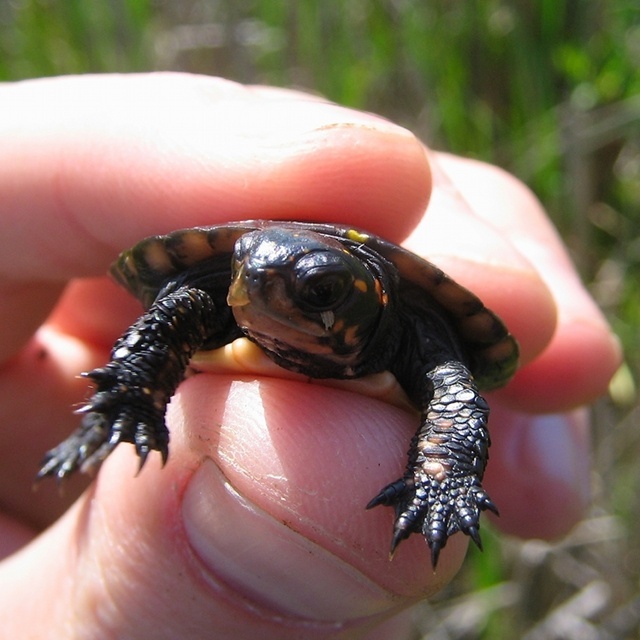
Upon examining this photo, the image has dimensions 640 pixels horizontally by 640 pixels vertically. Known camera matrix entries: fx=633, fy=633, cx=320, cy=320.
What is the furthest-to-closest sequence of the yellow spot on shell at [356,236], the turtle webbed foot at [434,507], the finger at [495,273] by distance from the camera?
the finger at [495,273], the yellow spot on shell at [356,236], the turtle webbed foot at [434,507]

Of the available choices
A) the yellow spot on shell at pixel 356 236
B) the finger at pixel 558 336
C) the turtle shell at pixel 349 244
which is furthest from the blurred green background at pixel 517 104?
the yellow spot on shell at pixel 356 236

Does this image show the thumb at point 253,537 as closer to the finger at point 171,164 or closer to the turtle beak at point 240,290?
the turtle beak at point 240,290

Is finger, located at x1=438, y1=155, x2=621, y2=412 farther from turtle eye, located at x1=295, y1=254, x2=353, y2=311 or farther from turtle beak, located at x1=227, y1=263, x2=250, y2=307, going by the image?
turtle beak, located at x1=227, y1=263, x2=250, y2=307

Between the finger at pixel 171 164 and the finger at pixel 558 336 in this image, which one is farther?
the finger at pixel 558 336

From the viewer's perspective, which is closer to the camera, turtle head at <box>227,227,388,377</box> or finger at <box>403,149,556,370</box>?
turtle head at <box>227,227,388,377</box>

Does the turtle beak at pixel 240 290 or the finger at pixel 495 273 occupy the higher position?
the turtle beak at pixel 240 290

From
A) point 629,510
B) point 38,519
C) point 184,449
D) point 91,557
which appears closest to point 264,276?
point 184,449

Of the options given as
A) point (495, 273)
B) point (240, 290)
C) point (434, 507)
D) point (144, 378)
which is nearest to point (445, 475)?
point (434, 507)

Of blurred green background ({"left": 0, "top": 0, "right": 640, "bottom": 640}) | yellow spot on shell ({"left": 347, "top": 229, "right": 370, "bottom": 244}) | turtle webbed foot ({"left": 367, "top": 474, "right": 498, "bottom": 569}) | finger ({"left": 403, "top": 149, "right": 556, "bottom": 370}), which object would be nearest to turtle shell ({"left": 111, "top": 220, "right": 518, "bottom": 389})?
yellow spot on shell ({"left": 347, "top": 229, "right": 370, "bottom": 244})
